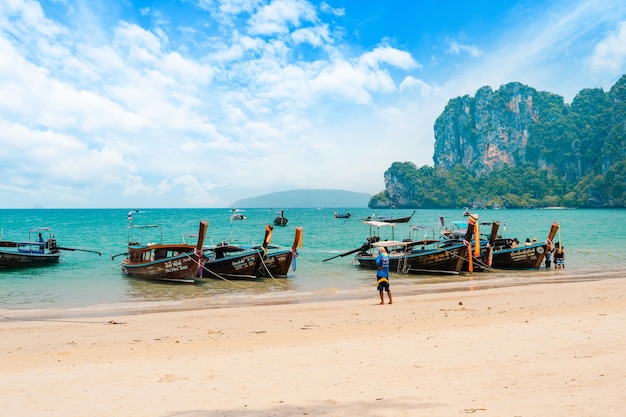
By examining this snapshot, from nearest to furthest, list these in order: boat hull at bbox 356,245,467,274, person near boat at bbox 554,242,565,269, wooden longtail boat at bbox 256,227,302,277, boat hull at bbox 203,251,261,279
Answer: boat hull at bbox 203,251,261,279, wooden longtail boat at bbox 256,227,302,277, boat hull at bbox 356,245,467,274, person near boat at bbox 554,242,565,269

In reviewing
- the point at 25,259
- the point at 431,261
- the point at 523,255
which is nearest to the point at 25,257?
the point at 25,259

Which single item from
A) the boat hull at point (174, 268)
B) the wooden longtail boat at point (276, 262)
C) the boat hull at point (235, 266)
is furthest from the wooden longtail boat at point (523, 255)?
the boat hull at point (174, 268)

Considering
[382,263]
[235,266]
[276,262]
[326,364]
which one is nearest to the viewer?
[326,364]

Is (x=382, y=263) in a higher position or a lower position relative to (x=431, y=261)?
higher

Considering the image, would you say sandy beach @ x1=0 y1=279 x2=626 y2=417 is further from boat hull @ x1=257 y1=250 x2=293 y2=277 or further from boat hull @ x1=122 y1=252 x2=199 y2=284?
boat hull @ x1=257 y1=250 x2=293 y2=277

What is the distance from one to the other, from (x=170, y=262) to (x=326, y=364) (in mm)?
17498

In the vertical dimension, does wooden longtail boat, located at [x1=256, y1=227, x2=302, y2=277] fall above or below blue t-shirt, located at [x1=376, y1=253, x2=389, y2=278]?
below

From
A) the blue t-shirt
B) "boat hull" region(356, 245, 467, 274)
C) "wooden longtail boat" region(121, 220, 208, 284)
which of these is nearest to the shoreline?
"wooden longtail boat" region(121, 220, 208, 284)

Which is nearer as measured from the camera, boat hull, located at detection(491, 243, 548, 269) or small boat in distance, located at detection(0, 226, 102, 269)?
boat hull, located at detection(491, 243, 548, 269)

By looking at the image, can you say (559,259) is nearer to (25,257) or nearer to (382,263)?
(382,263)

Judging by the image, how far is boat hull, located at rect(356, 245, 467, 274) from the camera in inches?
1070

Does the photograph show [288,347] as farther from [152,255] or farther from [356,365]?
[152,255]

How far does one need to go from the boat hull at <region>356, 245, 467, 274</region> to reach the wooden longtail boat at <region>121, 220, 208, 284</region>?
465 inches

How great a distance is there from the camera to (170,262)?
24.3 m
